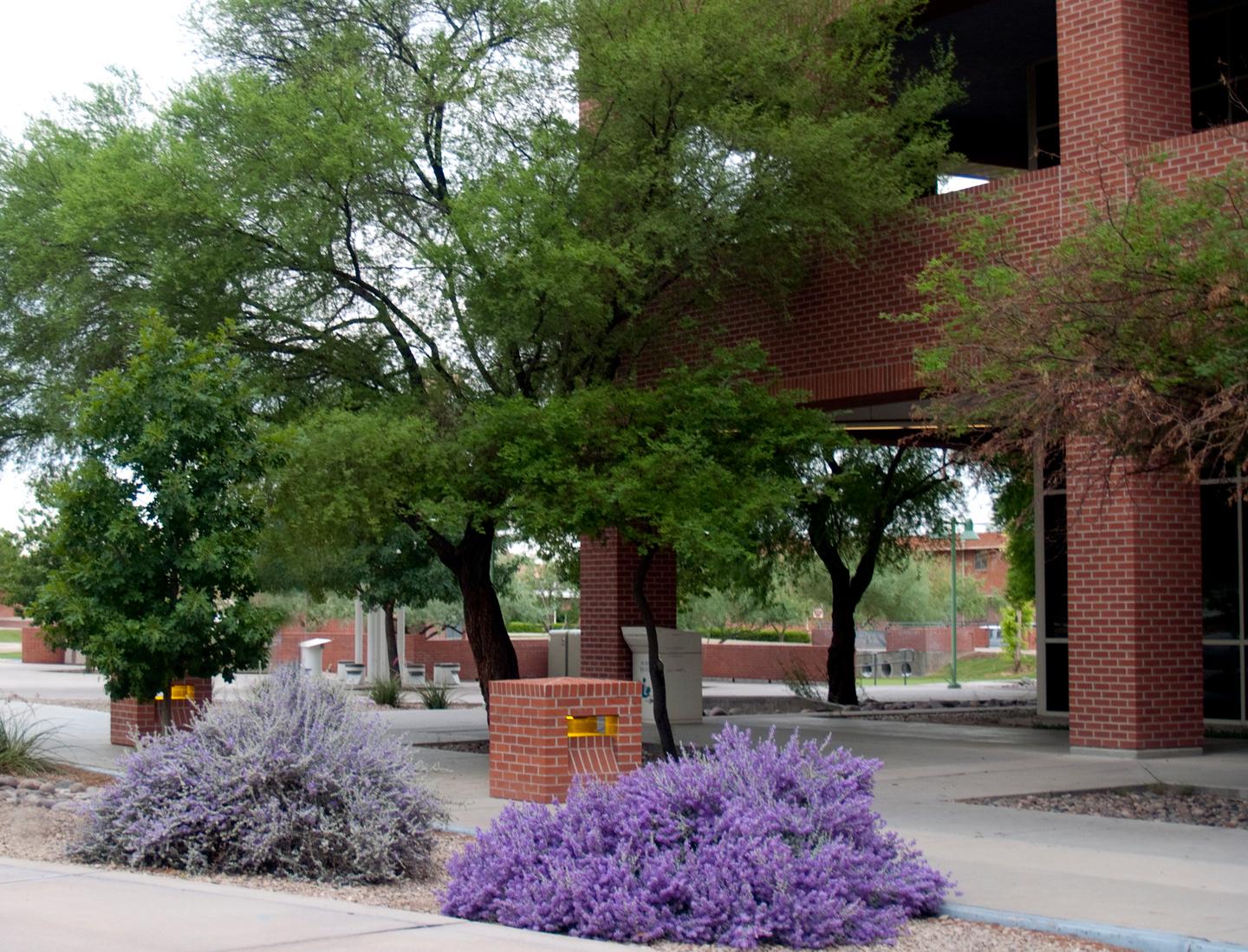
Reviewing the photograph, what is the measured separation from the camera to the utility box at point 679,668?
21750 mm

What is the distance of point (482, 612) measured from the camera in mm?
18641

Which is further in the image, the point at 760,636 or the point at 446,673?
the point at 760,636

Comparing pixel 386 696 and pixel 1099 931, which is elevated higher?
pixel 1099 931

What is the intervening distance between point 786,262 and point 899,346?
5.95 ft

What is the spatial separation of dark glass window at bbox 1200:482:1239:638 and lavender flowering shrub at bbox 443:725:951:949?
13943 mm

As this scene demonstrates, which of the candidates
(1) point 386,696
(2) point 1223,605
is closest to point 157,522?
(1) point 386,696

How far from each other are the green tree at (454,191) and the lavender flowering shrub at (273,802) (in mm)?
4454

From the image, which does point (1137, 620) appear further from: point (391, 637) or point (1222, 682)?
point (391, 637)

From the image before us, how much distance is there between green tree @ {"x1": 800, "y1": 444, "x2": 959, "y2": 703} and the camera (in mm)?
26906

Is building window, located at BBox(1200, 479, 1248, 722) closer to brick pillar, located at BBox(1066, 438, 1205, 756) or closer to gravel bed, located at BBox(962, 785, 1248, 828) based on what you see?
brick pillar, located at BBox(1066, 438, 1205, 756)

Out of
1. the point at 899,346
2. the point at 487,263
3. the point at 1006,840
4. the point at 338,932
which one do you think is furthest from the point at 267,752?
the point at 899,346

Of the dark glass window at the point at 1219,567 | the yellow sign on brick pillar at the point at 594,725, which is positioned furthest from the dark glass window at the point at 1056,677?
the yellow sign on brick pillar at the point at 594,725

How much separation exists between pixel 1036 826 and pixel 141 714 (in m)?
11.3

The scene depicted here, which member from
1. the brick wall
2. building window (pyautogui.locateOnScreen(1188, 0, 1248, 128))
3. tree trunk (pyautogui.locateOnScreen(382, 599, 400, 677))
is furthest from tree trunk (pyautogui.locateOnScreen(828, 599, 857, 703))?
the brick wall
